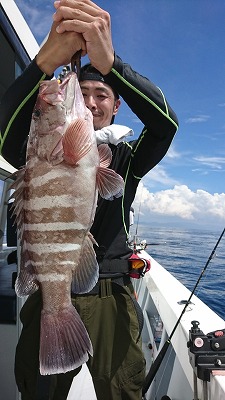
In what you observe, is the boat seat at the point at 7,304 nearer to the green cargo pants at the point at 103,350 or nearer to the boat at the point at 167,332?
the boat at the point at 167,332

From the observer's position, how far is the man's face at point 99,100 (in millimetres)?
2371

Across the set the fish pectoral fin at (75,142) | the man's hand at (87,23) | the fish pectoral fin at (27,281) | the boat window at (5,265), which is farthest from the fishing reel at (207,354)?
the man's hand at (87,23)

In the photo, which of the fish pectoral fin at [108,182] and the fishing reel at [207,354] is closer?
the fish pectoral fin at [108,182]

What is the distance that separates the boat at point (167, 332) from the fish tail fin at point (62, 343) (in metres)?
1.22

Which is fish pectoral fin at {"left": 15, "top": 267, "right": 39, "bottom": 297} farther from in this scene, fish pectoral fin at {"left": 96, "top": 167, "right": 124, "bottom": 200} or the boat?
the boat

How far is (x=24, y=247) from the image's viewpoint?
1.56 metres

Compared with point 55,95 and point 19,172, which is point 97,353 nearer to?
point 19,172

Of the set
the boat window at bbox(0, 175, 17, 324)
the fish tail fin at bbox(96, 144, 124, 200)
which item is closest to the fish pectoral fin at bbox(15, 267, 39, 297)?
the fish tail fin at bbox(96, 144, 124, 200)

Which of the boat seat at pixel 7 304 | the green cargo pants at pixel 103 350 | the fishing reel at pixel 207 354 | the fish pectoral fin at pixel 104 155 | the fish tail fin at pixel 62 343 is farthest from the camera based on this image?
the boat seat at pixel 7 304

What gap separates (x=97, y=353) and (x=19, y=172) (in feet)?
4.28

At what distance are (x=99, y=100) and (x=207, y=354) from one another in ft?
6.67

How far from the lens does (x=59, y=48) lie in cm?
160

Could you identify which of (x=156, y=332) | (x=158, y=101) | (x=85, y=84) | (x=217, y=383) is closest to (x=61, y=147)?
(x=158, y=101)

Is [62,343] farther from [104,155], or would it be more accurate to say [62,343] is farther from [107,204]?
[107,204]
